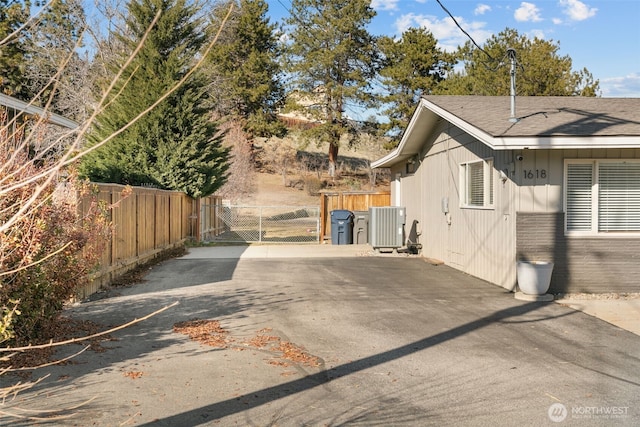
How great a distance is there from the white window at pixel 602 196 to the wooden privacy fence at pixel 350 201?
1361 cm

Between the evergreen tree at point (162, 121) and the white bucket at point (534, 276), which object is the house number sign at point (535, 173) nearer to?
the white bucket at point (534, 276)

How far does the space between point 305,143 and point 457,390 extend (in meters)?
42.7

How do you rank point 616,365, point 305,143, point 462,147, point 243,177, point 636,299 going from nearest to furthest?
point 616,365, point 636,299, point 462,147, point 243,177, point 305,143

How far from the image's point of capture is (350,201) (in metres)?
25.2

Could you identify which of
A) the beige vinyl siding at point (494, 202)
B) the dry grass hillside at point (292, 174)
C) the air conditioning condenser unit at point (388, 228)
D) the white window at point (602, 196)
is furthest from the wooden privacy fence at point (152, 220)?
the dry grass hillside at point (292, 174)

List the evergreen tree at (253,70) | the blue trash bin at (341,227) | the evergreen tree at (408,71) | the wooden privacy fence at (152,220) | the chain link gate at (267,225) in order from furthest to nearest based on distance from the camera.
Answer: the evergreen tree at (253,70)
the evergreen tree at (408,71)
the chain link gate at (267,225)
the blue trash bin at (341,227)
the wooden privacy fence at (152,220)

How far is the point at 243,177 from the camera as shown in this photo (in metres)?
38.8

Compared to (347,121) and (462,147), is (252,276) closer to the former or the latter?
(462,147)

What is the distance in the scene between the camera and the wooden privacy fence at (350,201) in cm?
2475

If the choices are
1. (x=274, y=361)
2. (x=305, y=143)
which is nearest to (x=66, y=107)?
(x=305, y=143)

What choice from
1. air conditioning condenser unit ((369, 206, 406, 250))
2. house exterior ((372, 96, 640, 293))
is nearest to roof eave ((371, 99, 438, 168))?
air conditioning condenser unit ((369, 206, 406, 250))

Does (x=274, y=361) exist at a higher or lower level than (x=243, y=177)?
lower

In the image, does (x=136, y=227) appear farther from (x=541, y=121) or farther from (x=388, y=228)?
(x=541, y=121)

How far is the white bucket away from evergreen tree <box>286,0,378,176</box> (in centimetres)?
3543
